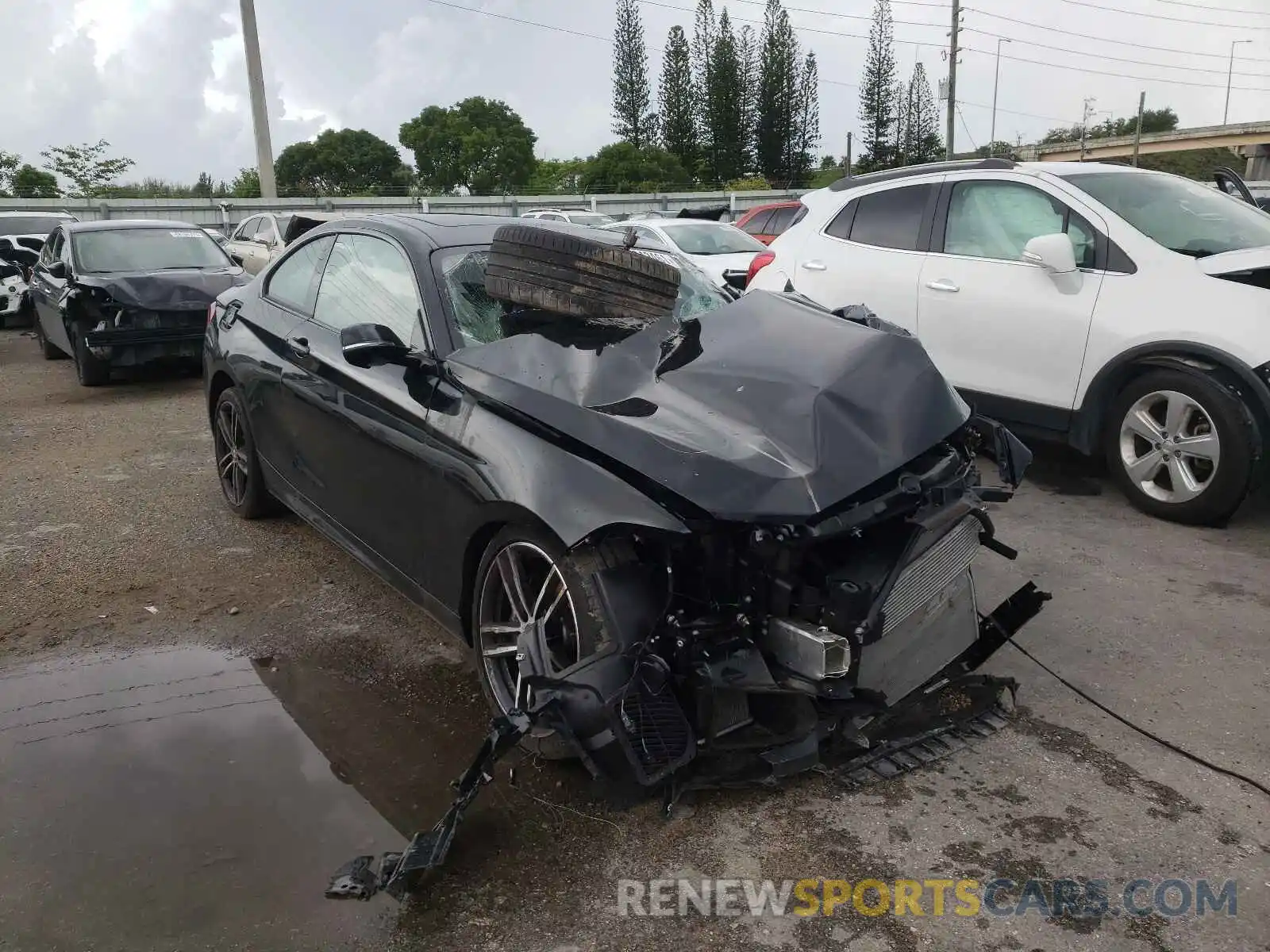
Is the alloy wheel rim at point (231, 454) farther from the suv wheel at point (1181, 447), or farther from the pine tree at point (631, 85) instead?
the pine tree at point (631, 85)

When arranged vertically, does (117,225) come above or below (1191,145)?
below

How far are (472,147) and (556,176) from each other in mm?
6681

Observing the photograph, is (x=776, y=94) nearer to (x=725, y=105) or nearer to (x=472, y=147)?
(x=725, y=105)

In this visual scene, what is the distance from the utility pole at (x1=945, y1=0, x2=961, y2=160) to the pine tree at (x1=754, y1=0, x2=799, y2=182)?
31785mm

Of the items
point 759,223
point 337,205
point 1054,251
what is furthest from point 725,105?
point 1054,251

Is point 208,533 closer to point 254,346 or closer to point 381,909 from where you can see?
point 254,346

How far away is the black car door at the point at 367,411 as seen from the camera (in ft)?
11.8

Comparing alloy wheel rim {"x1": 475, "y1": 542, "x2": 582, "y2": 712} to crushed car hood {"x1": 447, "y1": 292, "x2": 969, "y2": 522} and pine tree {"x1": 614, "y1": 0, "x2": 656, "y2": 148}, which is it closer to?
crushed car hood {"x1": 447, "y1": 292, "x2": 969, "y2": 522}

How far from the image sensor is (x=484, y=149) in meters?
74.1

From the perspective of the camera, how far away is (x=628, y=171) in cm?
6234

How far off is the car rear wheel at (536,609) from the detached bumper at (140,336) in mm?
7598

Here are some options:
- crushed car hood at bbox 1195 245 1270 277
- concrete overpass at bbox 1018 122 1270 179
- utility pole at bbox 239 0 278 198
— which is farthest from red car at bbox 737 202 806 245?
concrete overpass at bbox 1018 122 1270 179

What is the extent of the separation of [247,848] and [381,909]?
0.53 m

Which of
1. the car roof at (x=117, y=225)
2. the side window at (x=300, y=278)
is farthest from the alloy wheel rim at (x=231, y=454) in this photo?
the car roof at (x=117, y=225)
